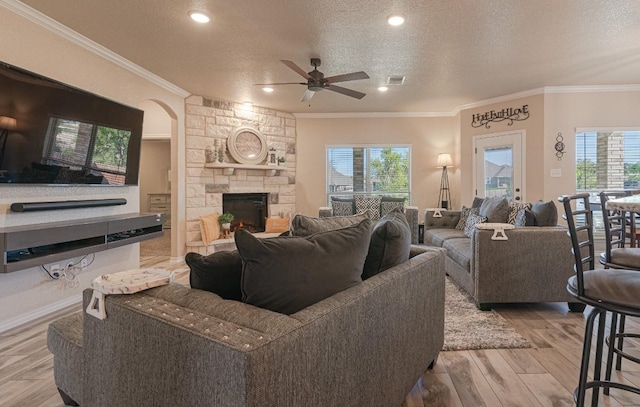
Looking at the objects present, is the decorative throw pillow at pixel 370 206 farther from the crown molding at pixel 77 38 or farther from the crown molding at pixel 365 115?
the crown molding at pixel 77 38

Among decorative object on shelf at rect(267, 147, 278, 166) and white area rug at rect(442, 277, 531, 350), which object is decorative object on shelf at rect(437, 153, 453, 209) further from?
white area rug at rect(442, 277, 531, 350)

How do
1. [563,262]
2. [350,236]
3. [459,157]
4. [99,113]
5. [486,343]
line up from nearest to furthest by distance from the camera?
1. [350,236]
2. [486,343]
3. [563,262]
4. [99,113]
5. [459,157]

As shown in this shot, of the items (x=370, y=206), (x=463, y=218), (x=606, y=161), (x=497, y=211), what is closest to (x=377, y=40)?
(x=497, y=211)

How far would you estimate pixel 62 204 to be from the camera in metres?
2.84

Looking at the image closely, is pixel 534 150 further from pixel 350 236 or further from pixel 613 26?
pixel 350 236

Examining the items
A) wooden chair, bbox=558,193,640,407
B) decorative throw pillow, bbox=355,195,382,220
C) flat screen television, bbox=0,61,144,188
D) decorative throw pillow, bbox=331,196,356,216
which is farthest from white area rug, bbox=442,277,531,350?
flat screen television, bbox=0,61,144,188

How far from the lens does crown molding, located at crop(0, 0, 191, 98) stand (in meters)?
2.57

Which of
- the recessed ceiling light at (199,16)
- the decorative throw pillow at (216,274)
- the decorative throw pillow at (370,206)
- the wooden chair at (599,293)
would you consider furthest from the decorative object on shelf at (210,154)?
the wooden chair at (599,293)

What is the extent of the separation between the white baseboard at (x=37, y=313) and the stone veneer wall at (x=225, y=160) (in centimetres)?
189

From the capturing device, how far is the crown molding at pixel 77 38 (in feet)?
8.44

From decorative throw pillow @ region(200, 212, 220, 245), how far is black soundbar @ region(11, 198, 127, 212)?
1396 millimetres

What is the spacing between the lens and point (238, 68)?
3.91m

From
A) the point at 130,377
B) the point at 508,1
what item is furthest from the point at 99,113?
the point at 508,1

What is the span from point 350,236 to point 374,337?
38 cm
